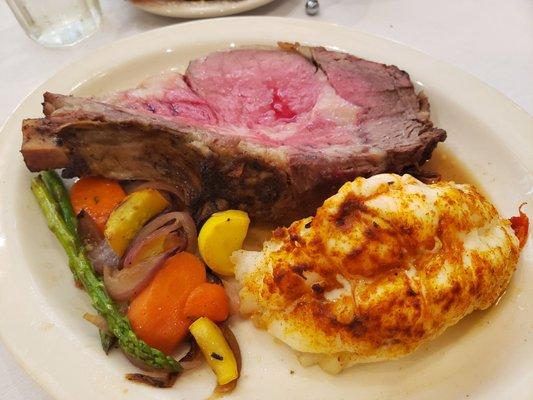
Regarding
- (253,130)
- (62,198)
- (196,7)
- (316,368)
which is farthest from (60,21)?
(316,368)

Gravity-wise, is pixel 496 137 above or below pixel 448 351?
above

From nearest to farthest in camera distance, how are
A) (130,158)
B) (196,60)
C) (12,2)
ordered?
(130,158), (196,60), (12,2)

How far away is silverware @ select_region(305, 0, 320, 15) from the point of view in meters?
3.16

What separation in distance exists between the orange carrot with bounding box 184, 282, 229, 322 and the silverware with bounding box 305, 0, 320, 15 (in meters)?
1.99

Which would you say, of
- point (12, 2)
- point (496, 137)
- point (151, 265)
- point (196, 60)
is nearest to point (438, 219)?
point (496, 137)

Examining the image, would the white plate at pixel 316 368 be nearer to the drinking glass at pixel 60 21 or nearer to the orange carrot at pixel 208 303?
the orange carrot at pixel 208 303

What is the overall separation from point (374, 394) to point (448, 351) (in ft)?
1.04

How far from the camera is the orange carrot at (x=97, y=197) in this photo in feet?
7.12

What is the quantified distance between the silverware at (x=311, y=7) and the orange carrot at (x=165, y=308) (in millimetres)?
1953

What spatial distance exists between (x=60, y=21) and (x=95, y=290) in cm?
198

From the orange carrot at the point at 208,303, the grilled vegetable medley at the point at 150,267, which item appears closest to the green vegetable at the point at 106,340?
the grilled vegetable medley at the point at 150,267

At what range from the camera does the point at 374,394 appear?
1716 mm

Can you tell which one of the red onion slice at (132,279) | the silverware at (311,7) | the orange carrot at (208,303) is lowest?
the orange carrot at (208,303)

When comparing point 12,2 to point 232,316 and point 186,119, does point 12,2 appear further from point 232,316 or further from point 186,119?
point 232,316
